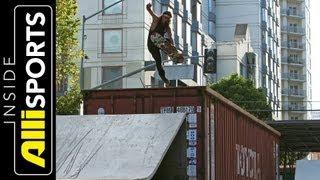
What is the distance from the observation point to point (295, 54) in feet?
379

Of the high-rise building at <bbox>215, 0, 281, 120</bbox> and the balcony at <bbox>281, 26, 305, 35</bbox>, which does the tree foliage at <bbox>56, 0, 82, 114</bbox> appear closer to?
the high-rise building at <bbox>215, 0, 281, 120</bbox>

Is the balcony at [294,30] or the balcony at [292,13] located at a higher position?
the balcony at [292,13]

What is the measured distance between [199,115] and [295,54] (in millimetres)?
104755

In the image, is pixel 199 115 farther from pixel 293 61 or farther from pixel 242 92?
pixel 293 61

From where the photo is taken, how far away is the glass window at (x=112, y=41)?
4756 centimetres

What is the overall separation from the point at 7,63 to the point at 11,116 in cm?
51

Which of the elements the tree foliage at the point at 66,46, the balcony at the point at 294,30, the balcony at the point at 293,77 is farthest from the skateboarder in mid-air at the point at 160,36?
the balcony at the point at 294,30

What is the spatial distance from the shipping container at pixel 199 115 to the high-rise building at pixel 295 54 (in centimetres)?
9672

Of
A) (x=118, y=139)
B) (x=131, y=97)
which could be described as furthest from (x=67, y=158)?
(x=131, y=97)

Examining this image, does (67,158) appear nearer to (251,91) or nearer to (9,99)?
(9,99)

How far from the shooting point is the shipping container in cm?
1300

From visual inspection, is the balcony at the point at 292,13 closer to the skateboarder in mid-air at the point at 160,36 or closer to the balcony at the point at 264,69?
the balcony at the point at 264,69

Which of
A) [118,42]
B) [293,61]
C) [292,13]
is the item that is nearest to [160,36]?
[118,42]

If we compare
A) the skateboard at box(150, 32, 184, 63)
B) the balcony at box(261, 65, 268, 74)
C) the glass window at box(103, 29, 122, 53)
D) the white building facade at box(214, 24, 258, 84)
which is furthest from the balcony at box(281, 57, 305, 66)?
the skateboard at box(150, 32, 184, 63)
